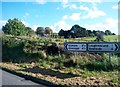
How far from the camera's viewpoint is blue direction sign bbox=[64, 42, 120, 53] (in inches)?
642

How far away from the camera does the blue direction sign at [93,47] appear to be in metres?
16.3

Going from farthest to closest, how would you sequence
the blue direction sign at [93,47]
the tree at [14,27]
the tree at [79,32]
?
the tree at [14,27], the tree at [79,32], the blue direction sign at [93,47]

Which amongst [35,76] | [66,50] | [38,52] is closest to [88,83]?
[35,76]

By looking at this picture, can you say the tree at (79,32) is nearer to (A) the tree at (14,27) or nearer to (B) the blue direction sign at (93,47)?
(A) the tree at (14,27)

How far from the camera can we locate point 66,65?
17.4 meters

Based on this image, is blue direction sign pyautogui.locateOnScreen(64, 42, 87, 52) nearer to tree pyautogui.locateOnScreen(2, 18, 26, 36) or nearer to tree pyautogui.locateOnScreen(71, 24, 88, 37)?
tree pyautogui.locateOnScreen(71, 24, 88, 37)

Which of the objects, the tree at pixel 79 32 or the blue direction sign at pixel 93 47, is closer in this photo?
the blue direction sign at pixel 93 47

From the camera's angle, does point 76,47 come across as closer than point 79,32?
Yes

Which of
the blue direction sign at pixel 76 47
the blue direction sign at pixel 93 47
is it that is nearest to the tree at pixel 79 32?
the blue direction sign at pixel 76 47

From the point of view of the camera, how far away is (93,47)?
1767 cm

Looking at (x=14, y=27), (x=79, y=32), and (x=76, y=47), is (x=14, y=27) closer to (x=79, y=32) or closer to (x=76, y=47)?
(x=79, y=32)

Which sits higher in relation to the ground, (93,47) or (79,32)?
(79,32)

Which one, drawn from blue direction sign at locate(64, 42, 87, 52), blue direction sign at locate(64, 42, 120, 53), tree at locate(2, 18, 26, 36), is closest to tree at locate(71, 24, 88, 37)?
tree at locate(2, 18, 26, 36)

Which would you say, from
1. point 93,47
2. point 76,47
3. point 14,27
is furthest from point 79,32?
point 93,47
